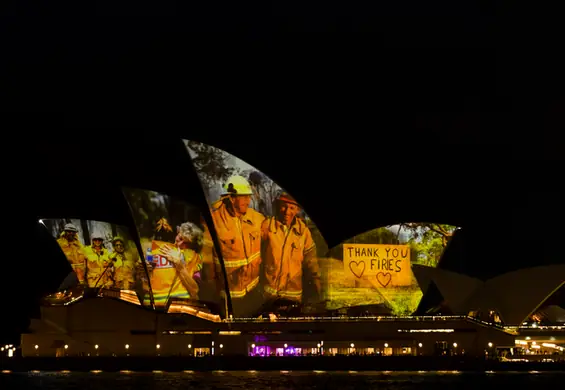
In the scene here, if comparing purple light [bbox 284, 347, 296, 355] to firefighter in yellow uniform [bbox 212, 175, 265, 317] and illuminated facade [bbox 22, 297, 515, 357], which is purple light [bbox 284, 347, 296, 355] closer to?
illuminated facade [bbox 22, 297, 515, 357]

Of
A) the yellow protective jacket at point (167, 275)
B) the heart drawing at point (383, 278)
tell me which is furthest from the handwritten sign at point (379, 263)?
the yellow protective jacket at point (167, 275)

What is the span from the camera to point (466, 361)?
6153 centimetres

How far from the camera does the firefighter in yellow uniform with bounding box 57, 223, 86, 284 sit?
2872 inches

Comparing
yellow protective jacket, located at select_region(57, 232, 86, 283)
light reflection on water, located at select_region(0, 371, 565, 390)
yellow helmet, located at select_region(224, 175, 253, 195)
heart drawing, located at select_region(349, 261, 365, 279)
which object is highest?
yellow helmet, located at select_region(224, 175, 253, 195)

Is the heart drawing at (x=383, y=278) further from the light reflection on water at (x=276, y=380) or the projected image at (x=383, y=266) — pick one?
the light reflection on water at (x=276, y=380)

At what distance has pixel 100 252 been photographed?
73.3 metres

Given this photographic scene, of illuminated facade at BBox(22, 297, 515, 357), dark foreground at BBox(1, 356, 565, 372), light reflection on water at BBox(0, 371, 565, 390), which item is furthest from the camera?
illuminated facade at BBox(22, 297, 515, 357)

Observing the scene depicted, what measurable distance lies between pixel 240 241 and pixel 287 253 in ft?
13.5

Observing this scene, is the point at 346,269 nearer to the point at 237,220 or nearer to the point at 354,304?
the point at 354,304

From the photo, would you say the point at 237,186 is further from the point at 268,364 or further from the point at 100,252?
the point at 100,252

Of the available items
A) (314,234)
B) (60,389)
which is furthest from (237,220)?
(60,389)

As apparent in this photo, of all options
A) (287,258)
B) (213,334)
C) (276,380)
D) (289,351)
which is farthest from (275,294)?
(276,380)

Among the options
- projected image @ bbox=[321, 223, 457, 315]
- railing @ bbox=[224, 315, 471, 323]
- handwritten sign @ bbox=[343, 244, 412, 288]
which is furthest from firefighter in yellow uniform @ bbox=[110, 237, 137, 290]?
handwritten sign @ bbox=[343, 244, 412, 288]

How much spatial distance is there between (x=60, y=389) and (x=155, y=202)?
24.6 metres
